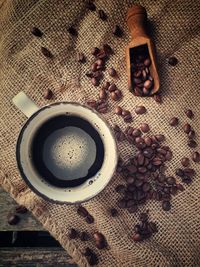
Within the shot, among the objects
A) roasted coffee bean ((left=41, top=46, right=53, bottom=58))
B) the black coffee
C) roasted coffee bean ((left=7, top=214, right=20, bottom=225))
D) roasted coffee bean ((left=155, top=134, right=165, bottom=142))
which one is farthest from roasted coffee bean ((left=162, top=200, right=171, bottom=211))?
roasted coffee bean ((left=41, top=46, right=53, bottom=58))

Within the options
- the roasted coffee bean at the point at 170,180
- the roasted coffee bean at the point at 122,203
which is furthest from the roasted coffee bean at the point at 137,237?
the roasted coffee bean at the point at 170,180

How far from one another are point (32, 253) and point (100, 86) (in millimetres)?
658

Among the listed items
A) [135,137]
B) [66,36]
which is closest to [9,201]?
[135,137]

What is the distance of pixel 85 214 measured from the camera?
129 cm

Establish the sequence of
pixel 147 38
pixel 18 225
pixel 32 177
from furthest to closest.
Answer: pixel 18 225, pixel 147 38, pixel 32 177

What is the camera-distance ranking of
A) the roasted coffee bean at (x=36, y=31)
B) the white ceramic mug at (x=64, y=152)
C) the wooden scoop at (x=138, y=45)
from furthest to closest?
the roasted coffee bean at (x=36, y=31) → the wooden scoop at (x=138, y=45) → the white ceramic mug at (x=64, y=152)

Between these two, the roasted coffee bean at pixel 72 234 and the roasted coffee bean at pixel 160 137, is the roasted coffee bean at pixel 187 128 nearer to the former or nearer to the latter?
the roasted coffee bean at pixel 160 137

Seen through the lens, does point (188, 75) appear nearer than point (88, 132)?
No

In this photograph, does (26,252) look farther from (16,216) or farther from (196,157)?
(196,157)

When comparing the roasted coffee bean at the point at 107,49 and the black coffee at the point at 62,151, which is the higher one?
the roasted coffee bean at the point at 107,49

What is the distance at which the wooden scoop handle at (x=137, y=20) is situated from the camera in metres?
1.25

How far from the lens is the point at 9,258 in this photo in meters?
1.36

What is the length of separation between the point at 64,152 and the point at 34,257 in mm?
481

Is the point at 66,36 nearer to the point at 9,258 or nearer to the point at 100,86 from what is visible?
the point at 100,86
